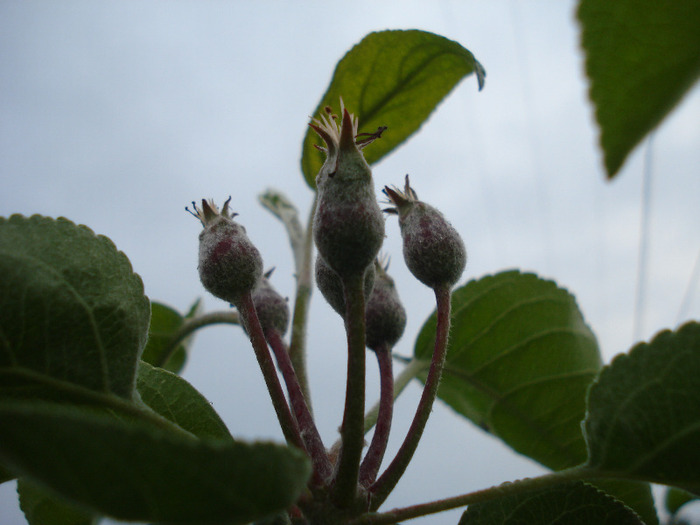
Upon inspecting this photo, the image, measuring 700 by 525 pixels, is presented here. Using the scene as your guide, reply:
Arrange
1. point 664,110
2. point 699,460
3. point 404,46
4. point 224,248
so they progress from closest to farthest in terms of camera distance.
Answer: point 664,110 < point 699,460 < point 224,248 < point 404,46

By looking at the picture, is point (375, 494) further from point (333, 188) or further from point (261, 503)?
point (333, 188)

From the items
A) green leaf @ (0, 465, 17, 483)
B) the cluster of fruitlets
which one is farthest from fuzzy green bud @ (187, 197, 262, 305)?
green leaf @ (0, 465, 17, 483)

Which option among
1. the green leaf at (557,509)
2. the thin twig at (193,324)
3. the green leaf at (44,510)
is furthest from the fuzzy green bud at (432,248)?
the green leaf at (44,510)

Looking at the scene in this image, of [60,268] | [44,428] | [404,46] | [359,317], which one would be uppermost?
[404,46]

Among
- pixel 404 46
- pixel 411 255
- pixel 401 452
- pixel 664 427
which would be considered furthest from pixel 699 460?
pixel 404 46

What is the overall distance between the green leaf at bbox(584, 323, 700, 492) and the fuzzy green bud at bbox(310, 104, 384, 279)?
36 cm

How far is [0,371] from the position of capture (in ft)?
2.57

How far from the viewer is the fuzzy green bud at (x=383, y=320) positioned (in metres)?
1.16

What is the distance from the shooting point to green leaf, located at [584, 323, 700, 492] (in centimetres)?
75

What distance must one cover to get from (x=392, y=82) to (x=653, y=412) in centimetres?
98

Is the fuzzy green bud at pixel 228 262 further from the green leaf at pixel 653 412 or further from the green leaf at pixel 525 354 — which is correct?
the green leaf at pixel 525 354

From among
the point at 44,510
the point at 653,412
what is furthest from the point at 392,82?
the point at 44,510

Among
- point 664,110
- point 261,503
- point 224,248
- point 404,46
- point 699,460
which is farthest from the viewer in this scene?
point 404,46

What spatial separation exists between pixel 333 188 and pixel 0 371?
1.63 feet
